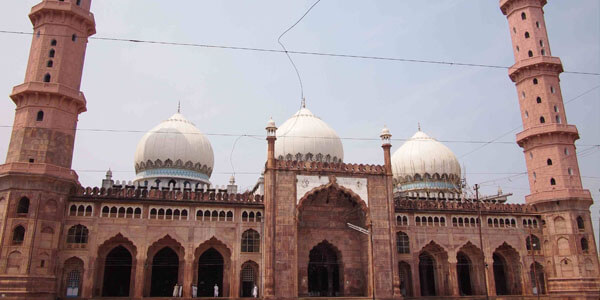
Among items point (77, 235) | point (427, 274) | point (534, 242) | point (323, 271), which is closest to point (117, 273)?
point (77, 235)

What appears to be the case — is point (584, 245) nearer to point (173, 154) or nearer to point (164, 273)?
point (164, 273)

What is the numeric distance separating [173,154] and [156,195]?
6.24 metres

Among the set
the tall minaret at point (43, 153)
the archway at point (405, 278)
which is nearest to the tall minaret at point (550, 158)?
the archway at point (405, 278)

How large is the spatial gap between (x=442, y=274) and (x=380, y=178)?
313 inches

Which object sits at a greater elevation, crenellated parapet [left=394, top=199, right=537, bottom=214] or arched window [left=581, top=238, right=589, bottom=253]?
crenellated parapet [left=394, top=199, right=537, bottom=214]

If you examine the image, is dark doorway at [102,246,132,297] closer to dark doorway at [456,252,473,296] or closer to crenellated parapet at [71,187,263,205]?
crenellated parapet at [71,187,263,205]

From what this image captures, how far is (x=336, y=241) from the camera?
30734 mm

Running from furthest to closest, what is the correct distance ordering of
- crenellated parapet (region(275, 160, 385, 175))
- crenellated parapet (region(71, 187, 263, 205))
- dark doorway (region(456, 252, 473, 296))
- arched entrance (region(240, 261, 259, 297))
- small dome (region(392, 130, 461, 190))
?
small dome (region(392, 130, 461, 190))
dark doorway (region(456, 252, 473, 296))
crenellated parapet (region(275, 160, 385, 175))
arched entrance (region(240, 261, 259, 297))
crenellated parapet (region(71, 187, 263, 205))

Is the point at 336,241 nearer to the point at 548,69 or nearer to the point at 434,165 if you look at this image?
the point at 434,165

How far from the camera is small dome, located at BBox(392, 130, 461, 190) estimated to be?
127ft

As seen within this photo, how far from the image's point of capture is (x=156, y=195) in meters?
27.9

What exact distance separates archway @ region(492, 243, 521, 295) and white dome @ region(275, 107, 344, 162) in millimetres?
12828

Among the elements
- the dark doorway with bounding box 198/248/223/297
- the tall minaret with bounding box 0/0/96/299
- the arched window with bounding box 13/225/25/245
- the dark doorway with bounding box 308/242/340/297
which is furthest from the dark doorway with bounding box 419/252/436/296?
the arched window with bounding box 13/225/25/245

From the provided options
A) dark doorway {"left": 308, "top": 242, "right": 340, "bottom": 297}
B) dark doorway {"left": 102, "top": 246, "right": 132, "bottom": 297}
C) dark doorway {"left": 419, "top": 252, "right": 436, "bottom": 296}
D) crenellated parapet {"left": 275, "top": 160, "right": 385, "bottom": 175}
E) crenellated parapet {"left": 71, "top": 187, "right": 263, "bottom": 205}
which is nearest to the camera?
crenellated parapet {"left": 71, "top": 187, "right": 263, "bottom": 205}
